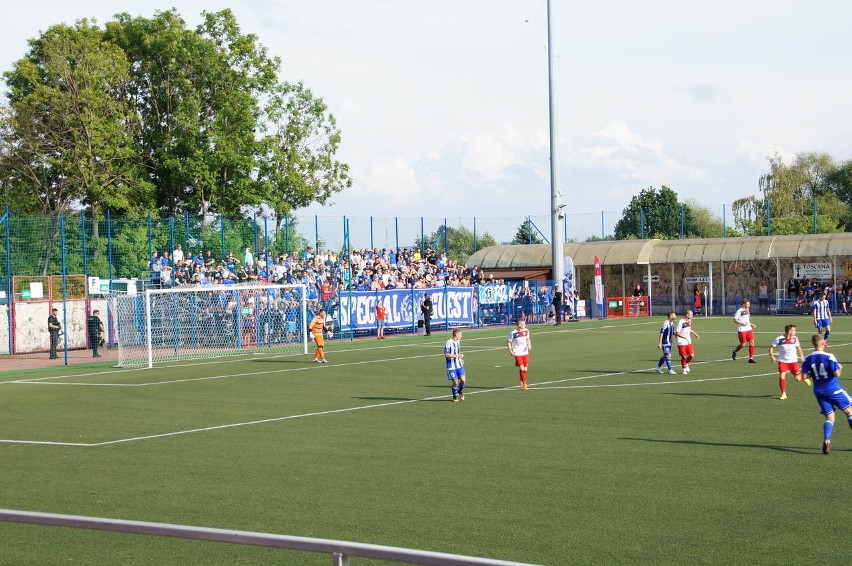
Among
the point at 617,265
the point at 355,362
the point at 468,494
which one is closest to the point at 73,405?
the point at 355,362

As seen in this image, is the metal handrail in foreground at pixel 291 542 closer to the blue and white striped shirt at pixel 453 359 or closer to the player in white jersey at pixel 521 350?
the blue and white striped shirt at pixel 453 359

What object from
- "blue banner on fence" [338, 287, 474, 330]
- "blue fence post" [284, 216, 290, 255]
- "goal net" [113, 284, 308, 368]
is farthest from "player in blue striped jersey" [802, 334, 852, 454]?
"blue fence post" [284, 216, 290, 255]

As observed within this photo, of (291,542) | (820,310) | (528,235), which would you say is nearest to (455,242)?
(528,235)

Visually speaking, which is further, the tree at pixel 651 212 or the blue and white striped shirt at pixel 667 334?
the tree at pixel 651 212

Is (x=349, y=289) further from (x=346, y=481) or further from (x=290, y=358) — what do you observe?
(x=346, y=481)

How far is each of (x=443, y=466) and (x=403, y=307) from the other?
34649 mm

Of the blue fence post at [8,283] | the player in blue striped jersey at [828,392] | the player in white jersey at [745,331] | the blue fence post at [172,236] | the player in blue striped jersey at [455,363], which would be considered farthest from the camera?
the blue fence post at [172,236]

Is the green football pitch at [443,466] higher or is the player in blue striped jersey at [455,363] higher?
the player in blue striped jersey at [455,363]

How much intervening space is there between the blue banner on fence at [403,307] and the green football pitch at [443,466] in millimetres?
17401

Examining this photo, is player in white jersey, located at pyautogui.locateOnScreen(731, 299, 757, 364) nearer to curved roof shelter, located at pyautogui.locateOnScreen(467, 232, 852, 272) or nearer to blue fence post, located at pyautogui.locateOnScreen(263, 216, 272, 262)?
blue fence post, located at pyautogui.locateOnScreen(263, 216, 272, 262)

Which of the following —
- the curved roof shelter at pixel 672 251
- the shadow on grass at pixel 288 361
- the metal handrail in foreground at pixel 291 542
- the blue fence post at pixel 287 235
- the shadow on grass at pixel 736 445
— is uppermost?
the blue fence post at pixel 287 235

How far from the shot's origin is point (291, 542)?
4.41m

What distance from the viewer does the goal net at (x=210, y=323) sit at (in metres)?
35.1

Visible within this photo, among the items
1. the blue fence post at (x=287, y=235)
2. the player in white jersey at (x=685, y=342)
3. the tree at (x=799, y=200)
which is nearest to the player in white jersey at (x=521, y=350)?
the player in white jersey at (x=685, y=342)
